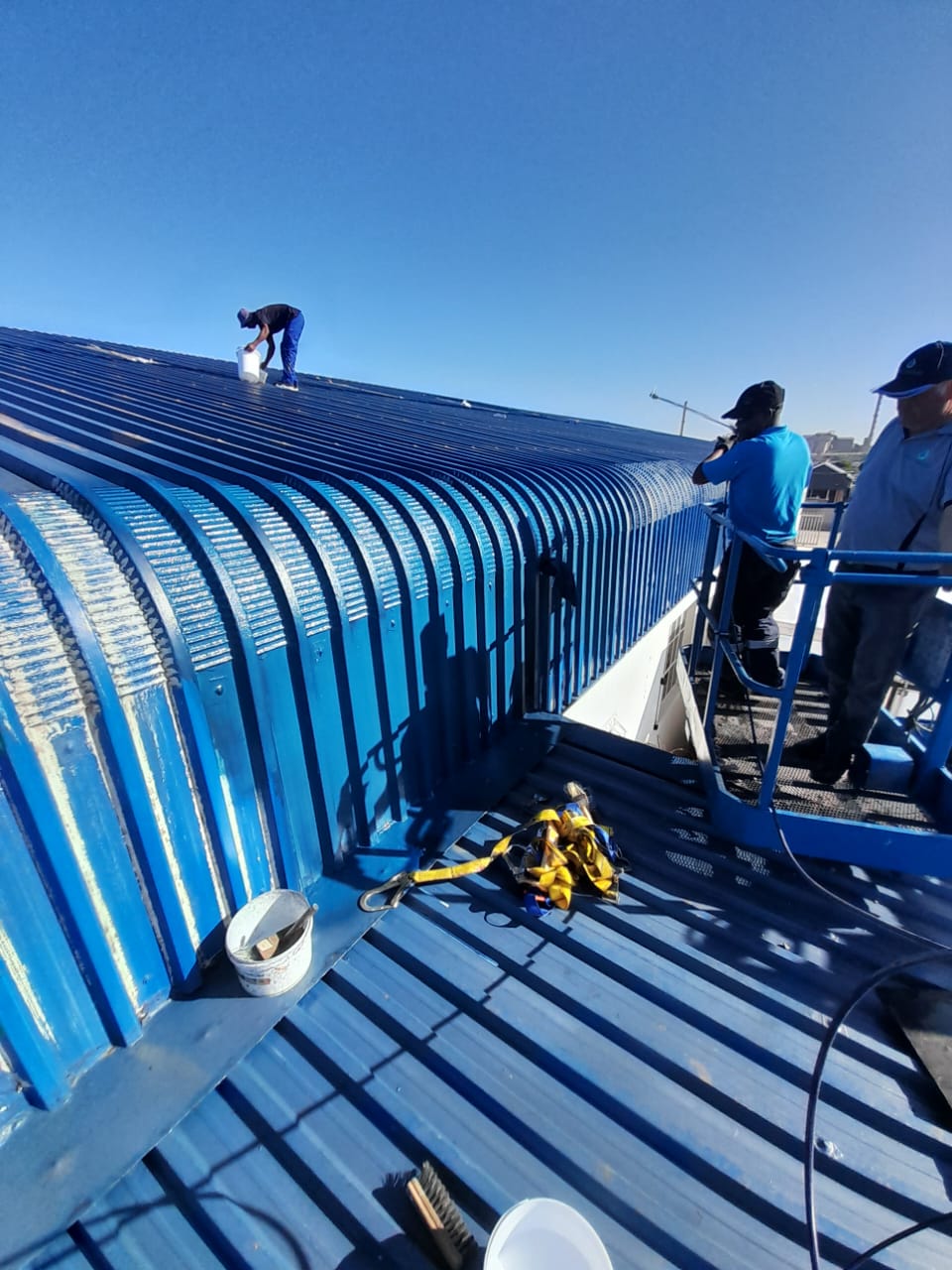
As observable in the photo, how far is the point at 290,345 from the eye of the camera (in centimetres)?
1115

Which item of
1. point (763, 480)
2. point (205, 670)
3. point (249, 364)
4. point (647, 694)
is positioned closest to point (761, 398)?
point (763, 480)

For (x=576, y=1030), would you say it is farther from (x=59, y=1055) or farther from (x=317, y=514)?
(x=317, y=514)

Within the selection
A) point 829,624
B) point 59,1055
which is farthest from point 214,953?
point 829,624

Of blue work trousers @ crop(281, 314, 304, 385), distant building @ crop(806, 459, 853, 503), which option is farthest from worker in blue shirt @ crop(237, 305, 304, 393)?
distant building @ crop(806, 459, 853, 503)

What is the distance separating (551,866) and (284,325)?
12.0m

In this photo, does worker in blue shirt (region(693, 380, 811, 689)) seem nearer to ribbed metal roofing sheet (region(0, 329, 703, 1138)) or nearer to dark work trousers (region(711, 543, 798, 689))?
dark work trousers (region(711, 543, 798, 689))

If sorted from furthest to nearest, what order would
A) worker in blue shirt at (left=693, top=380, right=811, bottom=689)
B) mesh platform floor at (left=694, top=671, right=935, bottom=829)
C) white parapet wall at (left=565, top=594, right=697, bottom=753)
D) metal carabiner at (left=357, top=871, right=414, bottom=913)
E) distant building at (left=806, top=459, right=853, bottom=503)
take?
1. distant building at (left=806, top=459, right=853, bottom=503)
2. white parapet wall at (left=565, top=594, right=697, bottom=753)
3. worker in blue shirt at (left=693, top=380, right=811, bottom=689)
4. mesh platform floor at (left=694, top=671, right=935, bottom=829)
5. metal carabiner at (left=357, top=871, right=414, bottom=913)

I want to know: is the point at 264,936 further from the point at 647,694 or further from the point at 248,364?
the point at 248,364

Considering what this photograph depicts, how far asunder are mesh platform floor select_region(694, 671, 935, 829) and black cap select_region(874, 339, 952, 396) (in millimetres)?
2255

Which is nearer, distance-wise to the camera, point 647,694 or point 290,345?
point 647,694

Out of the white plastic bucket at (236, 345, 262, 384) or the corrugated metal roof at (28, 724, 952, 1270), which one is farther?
the white plastic bucket at (236, 345, 262, 384)

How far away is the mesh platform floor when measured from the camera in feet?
11.2

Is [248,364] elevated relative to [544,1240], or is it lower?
elevated

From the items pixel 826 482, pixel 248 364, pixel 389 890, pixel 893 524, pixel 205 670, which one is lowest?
pixel 826 482
